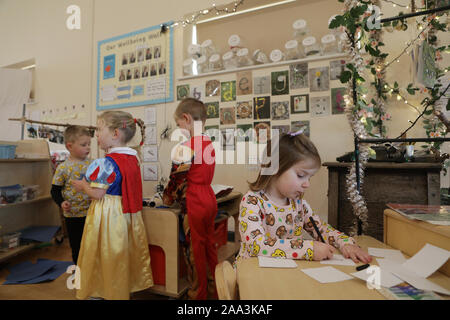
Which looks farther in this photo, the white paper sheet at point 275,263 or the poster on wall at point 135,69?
the poster on wall at point 135,69

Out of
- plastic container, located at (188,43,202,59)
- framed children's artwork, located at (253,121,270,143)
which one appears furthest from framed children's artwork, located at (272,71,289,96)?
plastic container, located at (188,43,202,59)

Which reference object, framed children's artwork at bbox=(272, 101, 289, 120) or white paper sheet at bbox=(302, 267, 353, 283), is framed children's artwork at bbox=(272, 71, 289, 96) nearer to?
framed children's artwork at bbox=(272, 101, 289, 120)

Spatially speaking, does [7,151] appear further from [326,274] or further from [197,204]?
[326,274]

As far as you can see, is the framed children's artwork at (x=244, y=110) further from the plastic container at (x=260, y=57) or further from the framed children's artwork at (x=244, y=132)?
the plastic container at (x=260, y=57)

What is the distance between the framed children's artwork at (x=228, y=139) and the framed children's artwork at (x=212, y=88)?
36 cm

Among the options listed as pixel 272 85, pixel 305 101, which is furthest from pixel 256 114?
pixel 305 101

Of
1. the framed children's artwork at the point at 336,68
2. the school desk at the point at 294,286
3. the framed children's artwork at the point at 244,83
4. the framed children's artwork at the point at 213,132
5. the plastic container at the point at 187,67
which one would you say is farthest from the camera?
the plastic container at the point at 187,67

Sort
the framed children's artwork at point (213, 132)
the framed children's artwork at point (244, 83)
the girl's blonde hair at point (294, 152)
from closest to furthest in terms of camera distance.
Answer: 1. the girl's blonde hair at point (294, 152)
2. the framed children's artwork at point (244, 83)
3. the framed children's artwork at point (213, 132)

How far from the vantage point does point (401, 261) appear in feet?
2.14

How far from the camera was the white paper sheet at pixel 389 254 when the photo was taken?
26.6 inches

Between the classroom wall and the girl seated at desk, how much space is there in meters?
1.14

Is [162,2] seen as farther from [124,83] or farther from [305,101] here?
[305,101]

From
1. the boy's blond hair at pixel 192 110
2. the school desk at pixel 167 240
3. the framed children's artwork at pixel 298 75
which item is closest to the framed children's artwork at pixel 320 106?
the framed children's artwork at pixel 298 75

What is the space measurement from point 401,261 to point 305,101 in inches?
65.6
